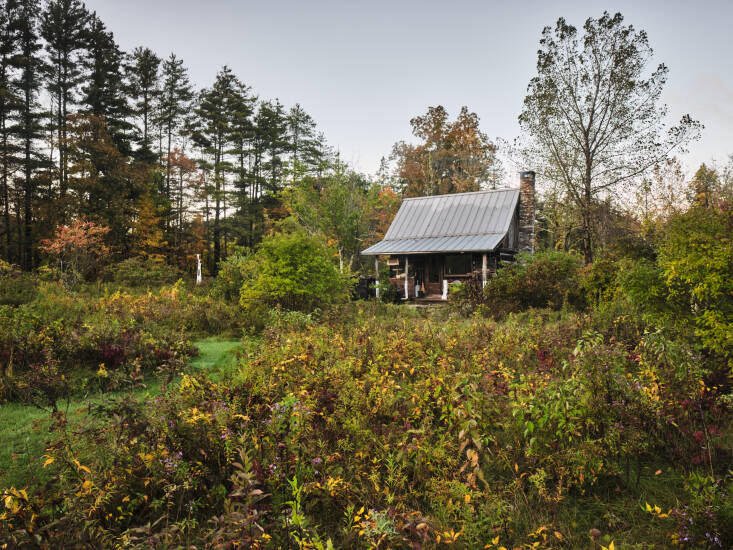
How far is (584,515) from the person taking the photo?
3.01 meters

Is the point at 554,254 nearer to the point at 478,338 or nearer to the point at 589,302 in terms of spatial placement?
the point at 589,302

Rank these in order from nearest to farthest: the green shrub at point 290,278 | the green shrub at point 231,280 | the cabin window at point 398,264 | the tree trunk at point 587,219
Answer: the green shrub at point 290,278 → the green shrub at point 231,280 → the tree trunk at point 587,219 → the cabin window at point 398,264

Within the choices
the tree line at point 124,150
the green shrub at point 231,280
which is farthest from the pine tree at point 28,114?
the green shrub at point 231,280

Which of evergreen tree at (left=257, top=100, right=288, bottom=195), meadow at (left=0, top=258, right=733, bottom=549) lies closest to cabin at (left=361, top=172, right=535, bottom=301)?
meadow at (left=0, top=258, right=733, bottom=549)

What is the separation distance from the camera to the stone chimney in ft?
64.7

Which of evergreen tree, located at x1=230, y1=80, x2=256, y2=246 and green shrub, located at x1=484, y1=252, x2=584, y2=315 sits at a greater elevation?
evergreen tree, located at x1=230, y1=80, x2=256, y2=246

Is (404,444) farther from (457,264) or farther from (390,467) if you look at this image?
(457,264)

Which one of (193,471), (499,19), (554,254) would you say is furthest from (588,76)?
(193,471)

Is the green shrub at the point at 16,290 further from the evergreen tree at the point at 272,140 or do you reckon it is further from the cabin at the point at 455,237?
the evergreen tree at the point at 272,140

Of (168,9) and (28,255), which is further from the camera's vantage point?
(28,255)

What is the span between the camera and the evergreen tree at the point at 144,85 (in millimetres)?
31062

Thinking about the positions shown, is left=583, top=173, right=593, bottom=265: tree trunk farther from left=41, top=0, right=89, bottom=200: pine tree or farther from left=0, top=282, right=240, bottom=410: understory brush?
left=41, top=0, right=89, bottom=200: pine tree

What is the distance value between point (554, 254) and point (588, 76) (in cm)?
997

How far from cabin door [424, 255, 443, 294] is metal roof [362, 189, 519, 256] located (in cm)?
142
